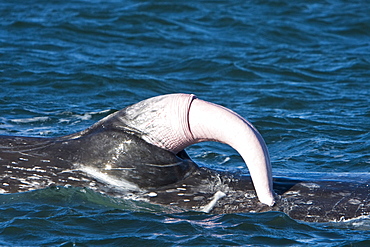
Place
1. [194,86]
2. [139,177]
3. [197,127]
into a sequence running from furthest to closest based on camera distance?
[194,86] < [139,177] < [197,127]

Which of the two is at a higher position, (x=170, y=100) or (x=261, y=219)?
(x=170, y=100)

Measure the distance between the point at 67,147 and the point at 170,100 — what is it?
3.72ft

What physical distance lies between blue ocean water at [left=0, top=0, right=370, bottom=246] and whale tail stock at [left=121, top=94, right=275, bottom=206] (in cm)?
54

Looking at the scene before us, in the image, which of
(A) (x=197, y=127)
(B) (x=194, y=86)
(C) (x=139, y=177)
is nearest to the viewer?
(A) (x=197, y=127)

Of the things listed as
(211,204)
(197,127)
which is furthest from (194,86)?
(197,127)

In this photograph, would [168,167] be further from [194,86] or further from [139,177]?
[194,86]

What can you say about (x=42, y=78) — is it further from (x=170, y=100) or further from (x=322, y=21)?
(x=322, y=21)

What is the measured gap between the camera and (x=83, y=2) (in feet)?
63.0

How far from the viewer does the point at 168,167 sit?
241 inches

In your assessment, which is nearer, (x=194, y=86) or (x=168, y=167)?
(x=168, y=167)

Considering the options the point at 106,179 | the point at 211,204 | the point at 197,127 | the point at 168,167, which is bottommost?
the point at 211,204

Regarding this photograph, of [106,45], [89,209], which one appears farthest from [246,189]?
[106,45]

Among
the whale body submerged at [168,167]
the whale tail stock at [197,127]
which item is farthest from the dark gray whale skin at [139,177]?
the whale tail stock at [197,127]

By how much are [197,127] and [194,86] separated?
24.3ft
